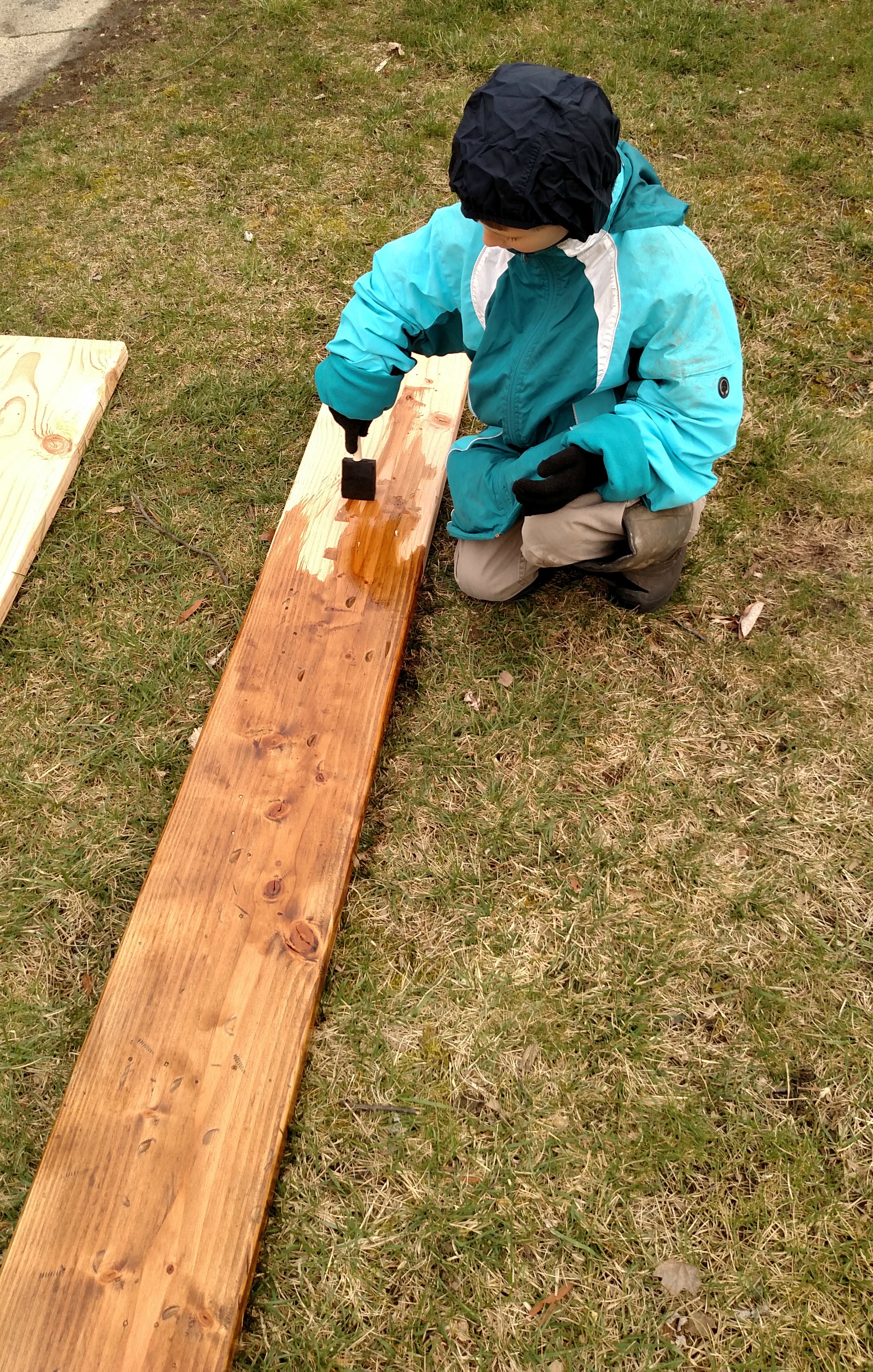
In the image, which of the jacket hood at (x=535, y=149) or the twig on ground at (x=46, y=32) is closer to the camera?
the jacket hood at (x=535, y=149)

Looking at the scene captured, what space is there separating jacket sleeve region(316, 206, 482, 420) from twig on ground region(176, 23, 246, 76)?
3004mm

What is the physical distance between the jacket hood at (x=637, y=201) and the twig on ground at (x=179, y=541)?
1429 millimetres

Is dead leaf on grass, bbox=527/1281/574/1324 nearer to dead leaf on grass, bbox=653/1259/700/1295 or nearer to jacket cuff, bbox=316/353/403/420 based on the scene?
dead leaf on grass, bbox=653/1259/700/1295

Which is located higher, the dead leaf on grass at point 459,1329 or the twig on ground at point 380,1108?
the twig on ground at point 380,1108

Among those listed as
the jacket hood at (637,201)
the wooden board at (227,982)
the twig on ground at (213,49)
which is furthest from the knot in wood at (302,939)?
the twig on ground at (213,49)

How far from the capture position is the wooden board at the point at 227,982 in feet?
4.99

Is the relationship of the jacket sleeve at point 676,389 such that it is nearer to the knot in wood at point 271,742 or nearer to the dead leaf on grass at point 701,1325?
the knot in wood at point 271,742

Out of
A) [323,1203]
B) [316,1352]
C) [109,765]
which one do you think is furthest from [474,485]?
[316,1352]

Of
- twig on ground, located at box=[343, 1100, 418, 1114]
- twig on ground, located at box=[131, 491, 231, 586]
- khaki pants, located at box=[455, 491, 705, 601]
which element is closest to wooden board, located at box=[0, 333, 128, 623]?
twig on ground, located at box=[131, 491, 231, 586]

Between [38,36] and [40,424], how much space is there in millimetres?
2825

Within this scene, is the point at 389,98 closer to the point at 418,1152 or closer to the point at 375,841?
the point at 375,841

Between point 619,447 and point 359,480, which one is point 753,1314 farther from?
point 359,480

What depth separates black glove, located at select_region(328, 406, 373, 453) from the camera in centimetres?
211

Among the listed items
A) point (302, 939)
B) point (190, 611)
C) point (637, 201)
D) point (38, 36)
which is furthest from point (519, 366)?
point (38, 36)
